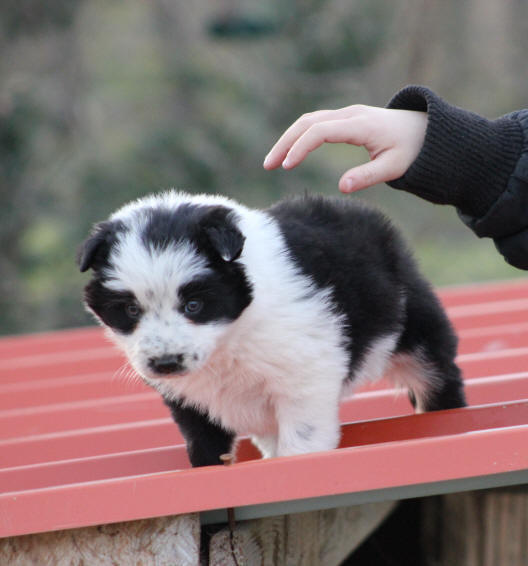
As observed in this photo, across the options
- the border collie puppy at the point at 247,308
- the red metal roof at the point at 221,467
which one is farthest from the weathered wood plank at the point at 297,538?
the border collie puppy at the point at 247,308

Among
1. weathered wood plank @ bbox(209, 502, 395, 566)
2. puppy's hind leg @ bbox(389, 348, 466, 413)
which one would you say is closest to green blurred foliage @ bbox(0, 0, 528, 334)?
puppy's hind leg @ bbox(389, 348, 466, 413)

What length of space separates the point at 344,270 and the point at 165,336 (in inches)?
25.6

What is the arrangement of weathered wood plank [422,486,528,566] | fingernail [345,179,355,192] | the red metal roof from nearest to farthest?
the red metal roof
fingernail [345,179,355,192]
weathered wood plank [422,486,528,566]

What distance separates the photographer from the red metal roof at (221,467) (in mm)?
2152

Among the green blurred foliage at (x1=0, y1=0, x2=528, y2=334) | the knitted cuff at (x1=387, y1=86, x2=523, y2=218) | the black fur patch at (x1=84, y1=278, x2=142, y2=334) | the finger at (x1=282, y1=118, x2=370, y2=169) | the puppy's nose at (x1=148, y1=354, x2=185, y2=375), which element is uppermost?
the finger at (x1=282, y1=118, x2=370, y2=169)

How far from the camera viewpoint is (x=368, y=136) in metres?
2.50

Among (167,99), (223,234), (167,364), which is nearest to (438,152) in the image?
(223,234)

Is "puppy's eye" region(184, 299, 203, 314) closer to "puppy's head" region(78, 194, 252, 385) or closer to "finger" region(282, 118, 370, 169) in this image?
"puppy's head" region(78, 194, 252, 385)

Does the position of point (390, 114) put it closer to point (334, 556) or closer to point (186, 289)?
point (186, 289)

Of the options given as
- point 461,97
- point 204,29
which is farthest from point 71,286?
point 461,97

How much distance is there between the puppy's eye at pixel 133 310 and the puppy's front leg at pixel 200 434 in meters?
0.39

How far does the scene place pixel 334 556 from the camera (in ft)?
9.66

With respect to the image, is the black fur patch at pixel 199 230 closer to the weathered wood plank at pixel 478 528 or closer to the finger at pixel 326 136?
the finger at pixel 326 136

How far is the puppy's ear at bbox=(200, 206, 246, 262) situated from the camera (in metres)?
2.42
